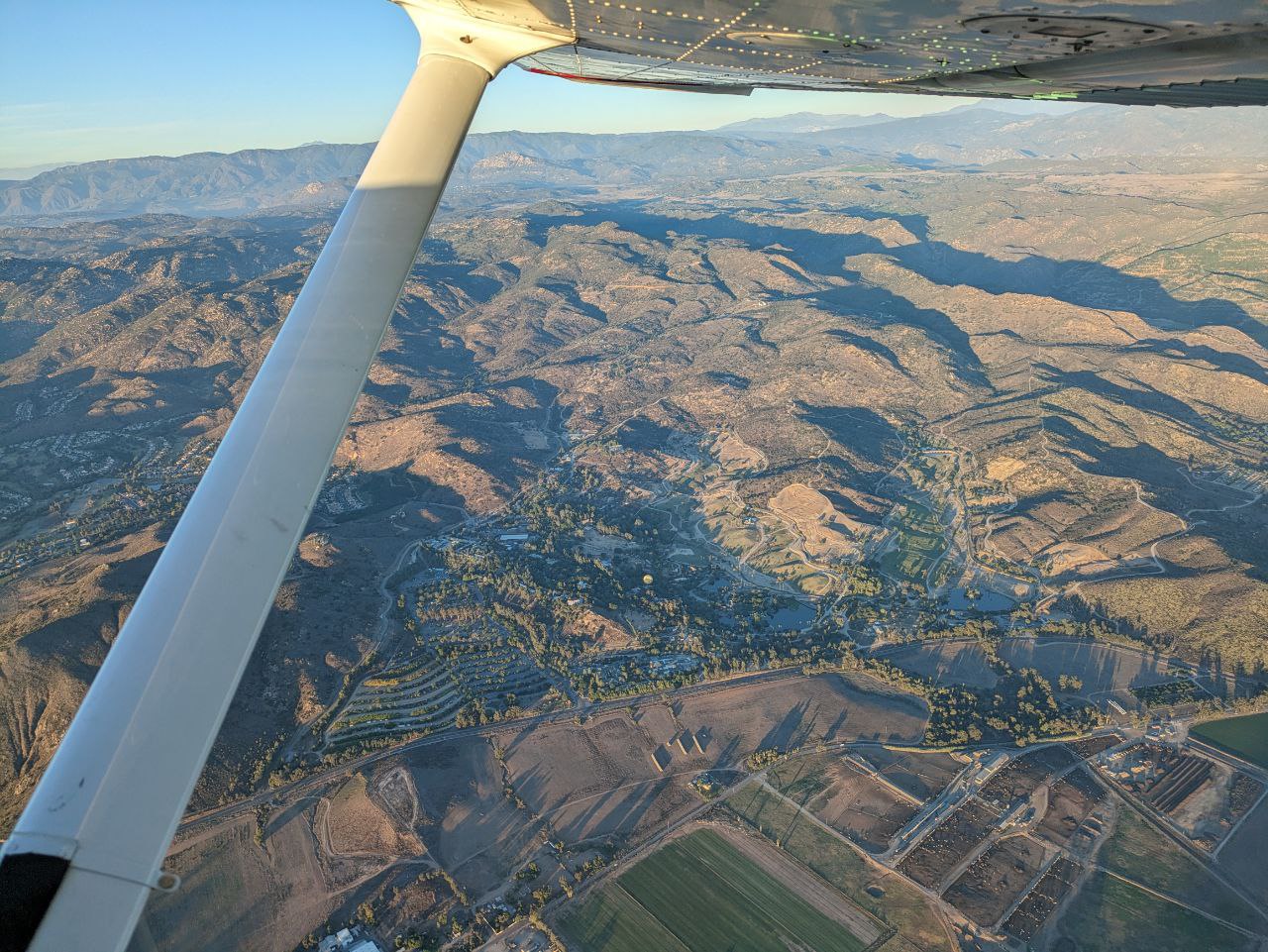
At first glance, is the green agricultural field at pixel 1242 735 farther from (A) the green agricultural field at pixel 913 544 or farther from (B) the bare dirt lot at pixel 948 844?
(A) the green agricultural field at pixel 913 544

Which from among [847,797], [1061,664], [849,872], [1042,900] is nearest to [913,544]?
[1061,664]

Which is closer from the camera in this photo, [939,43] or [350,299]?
[350,299]

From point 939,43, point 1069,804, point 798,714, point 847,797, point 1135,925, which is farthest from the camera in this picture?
point 798,714

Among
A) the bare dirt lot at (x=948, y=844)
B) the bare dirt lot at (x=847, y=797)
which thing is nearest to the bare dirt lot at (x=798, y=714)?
the bare dirt lot at (x=847, y=797)

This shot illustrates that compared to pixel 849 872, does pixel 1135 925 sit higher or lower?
lower

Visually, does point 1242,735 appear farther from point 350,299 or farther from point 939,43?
point 350,299

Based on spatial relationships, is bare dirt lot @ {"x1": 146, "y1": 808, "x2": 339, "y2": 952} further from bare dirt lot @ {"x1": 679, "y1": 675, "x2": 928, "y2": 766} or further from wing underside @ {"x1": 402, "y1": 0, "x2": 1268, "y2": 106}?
wing underside @ {"x1": 402, "y1": 0, "x2": 1268, "y2": 106}
